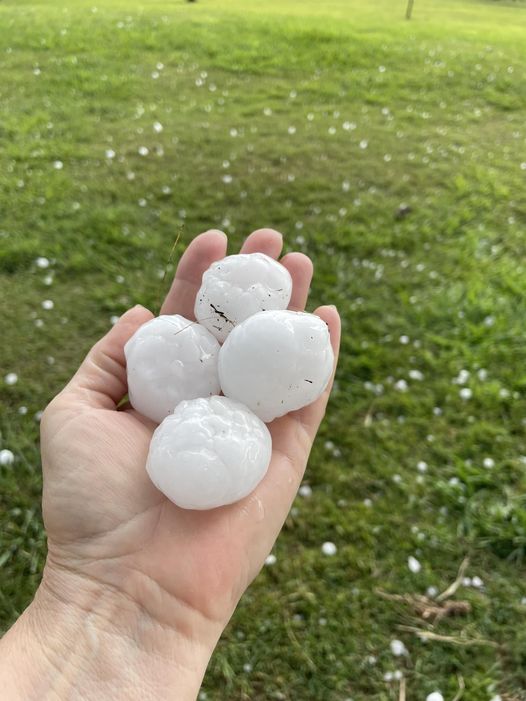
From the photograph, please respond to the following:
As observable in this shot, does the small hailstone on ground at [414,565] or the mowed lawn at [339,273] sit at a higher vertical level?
the mowed lawn at [339,273]

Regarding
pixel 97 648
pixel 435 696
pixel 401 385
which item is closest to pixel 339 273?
pixel 401 385

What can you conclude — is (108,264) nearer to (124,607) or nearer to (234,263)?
(234,263)

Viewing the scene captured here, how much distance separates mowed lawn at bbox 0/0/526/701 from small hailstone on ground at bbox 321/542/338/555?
0.05 ft

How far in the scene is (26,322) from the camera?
222 centimetres

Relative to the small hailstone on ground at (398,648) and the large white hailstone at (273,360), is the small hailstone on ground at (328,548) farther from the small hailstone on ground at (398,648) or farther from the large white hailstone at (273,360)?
the large white hailstone at (273,360)

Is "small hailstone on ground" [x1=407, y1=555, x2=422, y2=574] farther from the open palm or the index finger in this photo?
the index finger

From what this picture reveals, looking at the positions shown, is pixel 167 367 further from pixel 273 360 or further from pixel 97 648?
pixel 97 648

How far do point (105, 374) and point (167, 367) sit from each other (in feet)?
0.61

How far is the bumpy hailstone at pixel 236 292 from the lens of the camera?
1.36 metres

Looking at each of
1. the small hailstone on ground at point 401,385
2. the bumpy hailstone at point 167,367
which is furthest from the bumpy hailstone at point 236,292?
the small hailstone on ground at point 401,385

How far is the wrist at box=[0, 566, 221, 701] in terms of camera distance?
0.97m

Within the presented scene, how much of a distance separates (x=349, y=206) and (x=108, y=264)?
1207mm

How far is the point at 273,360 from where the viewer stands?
3.90 feet

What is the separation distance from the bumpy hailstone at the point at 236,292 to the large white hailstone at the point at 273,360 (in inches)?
4.3
